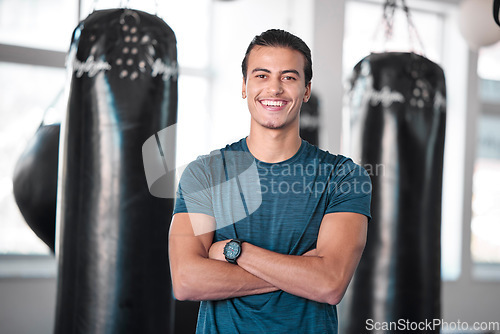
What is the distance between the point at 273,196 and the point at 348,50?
11.2 ft

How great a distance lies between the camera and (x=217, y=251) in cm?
123

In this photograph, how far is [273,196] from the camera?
125cm

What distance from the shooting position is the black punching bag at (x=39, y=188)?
214cm

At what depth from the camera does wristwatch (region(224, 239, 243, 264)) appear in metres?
1.18

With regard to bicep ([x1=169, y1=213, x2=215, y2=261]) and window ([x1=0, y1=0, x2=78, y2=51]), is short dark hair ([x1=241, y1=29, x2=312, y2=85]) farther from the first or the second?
window ([x1=0, y1=0, x2=78, y2=51])

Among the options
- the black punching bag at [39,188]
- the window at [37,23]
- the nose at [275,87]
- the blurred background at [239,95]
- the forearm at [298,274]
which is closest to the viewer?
the forearm at [298,274]

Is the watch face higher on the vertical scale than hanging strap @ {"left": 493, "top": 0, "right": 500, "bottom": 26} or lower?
lower

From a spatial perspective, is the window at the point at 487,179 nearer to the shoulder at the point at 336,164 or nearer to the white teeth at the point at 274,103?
the shoulder at the point at 336,164

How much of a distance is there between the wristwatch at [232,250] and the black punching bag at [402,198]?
1169 mm

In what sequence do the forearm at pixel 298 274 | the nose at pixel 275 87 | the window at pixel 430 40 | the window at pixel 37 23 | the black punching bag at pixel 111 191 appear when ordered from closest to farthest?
the forearm at pixel 298 274
the nose at pixel 275 87
the black punching bag at pixel 111 191
the window at pixel 37 23
the window at pixel 430 40

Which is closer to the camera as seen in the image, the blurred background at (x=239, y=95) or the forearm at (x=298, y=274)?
the forearm at (x=298, y=274)

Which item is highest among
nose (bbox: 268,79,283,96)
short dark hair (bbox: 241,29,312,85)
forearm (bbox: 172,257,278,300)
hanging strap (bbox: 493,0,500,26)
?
hanging strap (bbox: 493,0,500,26)

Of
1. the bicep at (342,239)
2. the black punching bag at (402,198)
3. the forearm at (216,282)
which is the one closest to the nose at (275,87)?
the bicep at (342,239)

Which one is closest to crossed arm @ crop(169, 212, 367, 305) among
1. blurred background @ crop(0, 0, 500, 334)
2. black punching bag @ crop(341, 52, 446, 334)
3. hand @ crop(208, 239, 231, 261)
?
hand @ crop(208, 239, 231, 261)
